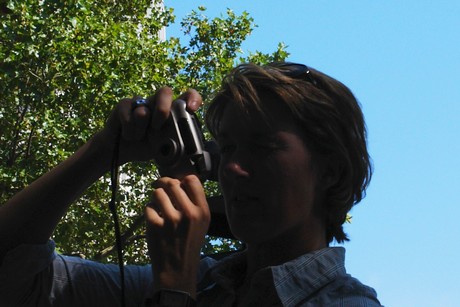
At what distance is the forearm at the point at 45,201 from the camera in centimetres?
224

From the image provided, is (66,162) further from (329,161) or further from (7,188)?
(7,188)

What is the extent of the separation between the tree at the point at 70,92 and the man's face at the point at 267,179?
46.3 feet

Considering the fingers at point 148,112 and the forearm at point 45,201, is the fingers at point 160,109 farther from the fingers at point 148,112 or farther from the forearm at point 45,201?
the forearm at point 45,201

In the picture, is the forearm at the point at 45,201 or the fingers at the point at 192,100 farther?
the forearm at the point at 45,201

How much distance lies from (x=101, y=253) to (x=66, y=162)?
1548cm

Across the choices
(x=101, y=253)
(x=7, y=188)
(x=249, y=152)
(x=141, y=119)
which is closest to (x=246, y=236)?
(x=249, y=152)

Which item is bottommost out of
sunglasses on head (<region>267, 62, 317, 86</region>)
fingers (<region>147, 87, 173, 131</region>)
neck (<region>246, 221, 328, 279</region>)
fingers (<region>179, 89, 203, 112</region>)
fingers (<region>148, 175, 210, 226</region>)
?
fingers (<region>148, 175, 210, 226</region>)

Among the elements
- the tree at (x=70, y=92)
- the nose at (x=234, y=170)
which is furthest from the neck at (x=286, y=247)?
the tree at (x=70, y=92)

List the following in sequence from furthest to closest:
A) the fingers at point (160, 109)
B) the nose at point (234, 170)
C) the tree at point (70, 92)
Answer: the tree at point (70, 92) → the nose at point (234, 170) → the fingers at point (160, 109)

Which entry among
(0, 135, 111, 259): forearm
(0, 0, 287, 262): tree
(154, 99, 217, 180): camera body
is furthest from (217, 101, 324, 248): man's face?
(0, 0, 287, 262): tree

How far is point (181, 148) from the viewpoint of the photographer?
75.2 inches

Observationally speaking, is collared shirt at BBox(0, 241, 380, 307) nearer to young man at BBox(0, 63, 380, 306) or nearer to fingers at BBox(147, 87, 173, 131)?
young man at BBox(0, 63, 380, 306)

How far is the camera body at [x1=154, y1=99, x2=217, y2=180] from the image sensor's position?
1.88m

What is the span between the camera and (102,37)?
1720 centimetres
